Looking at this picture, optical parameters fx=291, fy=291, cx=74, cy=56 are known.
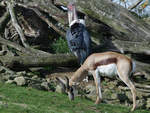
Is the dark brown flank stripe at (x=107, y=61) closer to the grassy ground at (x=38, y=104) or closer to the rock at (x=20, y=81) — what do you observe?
the grassy ground at (x=38, y=104)

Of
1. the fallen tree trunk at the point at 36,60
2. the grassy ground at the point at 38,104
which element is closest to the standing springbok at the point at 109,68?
the grassy ground at the point at 38,104

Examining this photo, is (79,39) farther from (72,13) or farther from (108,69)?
(108,69)

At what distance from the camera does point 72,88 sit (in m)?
6.50

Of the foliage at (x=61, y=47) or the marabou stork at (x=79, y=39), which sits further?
the foliage at (x=61, y=47)

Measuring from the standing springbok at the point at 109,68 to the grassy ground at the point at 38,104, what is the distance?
0.38m

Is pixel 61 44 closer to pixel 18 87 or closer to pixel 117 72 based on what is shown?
pixel 18 87

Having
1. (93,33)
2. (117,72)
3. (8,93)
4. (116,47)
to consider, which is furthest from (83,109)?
(93,33)

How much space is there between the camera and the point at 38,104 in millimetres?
5051

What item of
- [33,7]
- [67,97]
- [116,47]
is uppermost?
[33,7]

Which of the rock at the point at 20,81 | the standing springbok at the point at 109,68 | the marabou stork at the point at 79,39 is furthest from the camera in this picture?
the marabou stork at the point at 79,39

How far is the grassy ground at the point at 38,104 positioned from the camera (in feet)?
14.3

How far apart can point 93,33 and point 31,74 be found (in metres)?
2.26

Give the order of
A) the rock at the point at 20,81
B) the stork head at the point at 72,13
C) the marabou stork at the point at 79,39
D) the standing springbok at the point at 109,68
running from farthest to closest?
the stork head at the point at 72,13
the marabou stork at the point at 79,39
the rock at the point at 20,81
the standing springbok at the point at 109,68

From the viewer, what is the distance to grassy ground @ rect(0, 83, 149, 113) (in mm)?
4344
